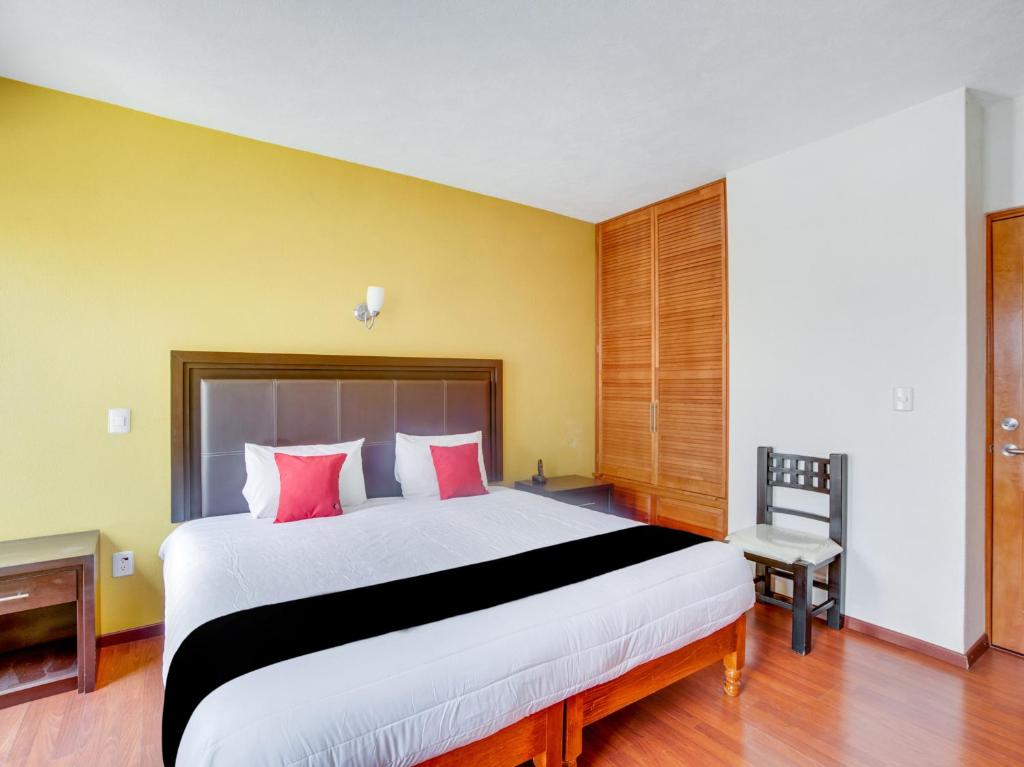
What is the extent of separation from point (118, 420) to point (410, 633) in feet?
6.81

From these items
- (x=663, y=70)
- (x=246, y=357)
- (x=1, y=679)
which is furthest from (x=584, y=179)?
(x=1, y=679)

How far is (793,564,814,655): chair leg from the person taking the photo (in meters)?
2.51

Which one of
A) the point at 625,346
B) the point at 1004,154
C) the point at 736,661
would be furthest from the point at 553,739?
the point at 1004,154

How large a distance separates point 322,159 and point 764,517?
334 cm

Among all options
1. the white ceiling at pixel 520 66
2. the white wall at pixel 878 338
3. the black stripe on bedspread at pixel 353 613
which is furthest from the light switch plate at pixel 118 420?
the white wall at pixel 878 338

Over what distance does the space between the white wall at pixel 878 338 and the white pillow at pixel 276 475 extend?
91.9 inches

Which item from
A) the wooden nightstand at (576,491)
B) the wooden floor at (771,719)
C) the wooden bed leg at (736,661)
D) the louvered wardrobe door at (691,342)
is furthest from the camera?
the wooden nightstand at (576,491)

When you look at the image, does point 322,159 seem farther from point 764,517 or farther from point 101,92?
point 764,517

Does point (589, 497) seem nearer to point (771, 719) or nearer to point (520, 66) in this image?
point (771, 719)

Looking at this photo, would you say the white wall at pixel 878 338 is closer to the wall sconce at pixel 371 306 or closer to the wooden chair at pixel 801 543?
the wooden chair at pixel 801 543

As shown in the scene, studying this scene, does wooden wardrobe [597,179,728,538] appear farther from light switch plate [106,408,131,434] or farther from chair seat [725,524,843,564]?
light switch plate [106,408,131,434]

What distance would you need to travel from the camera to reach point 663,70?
2.28m

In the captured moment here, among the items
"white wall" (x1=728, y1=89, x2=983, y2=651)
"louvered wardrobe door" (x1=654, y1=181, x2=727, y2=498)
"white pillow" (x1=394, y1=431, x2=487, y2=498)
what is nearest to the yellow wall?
"white pillow" (x1=394, y1=431, x2=487, y2=498)

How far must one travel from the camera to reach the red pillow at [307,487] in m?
2.57
